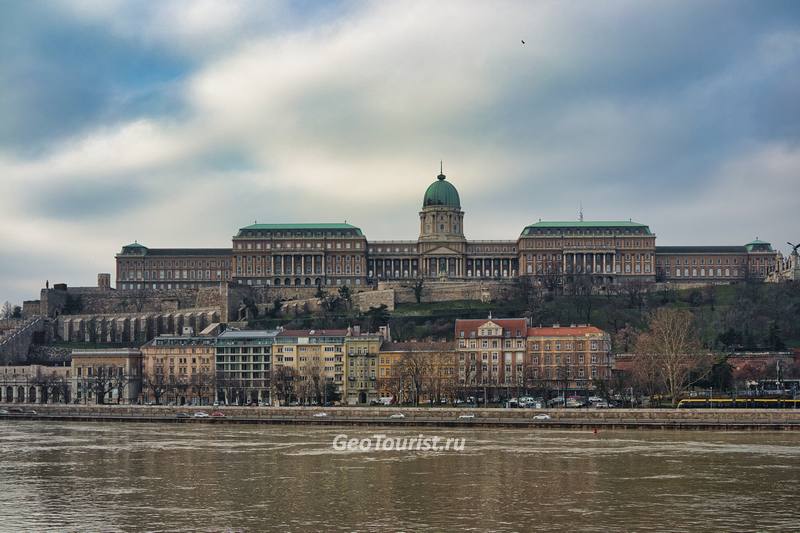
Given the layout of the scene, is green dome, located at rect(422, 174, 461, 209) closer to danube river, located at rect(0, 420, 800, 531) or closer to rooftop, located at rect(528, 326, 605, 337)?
rooftop, located at rect(528, 326, 605, 337)

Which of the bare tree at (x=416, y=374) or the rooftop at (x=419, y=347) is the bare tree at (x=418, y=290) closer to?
the rooftop at (x=419, y=347)

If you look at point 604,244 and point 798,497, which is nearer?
point 798,497

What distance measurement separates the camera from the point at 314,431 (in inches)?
2977

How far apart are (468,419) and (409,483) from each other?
30094mm

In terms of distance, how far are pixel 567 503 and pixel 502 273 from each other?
129m

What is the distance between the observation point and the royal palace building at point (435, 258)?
167125 mm

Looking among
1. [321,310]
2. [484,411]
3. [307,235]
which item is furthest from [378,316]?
[484,411]

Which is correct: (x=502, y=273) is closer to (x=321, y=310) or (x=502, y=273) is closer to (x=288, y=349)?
(x=321, y=310)
